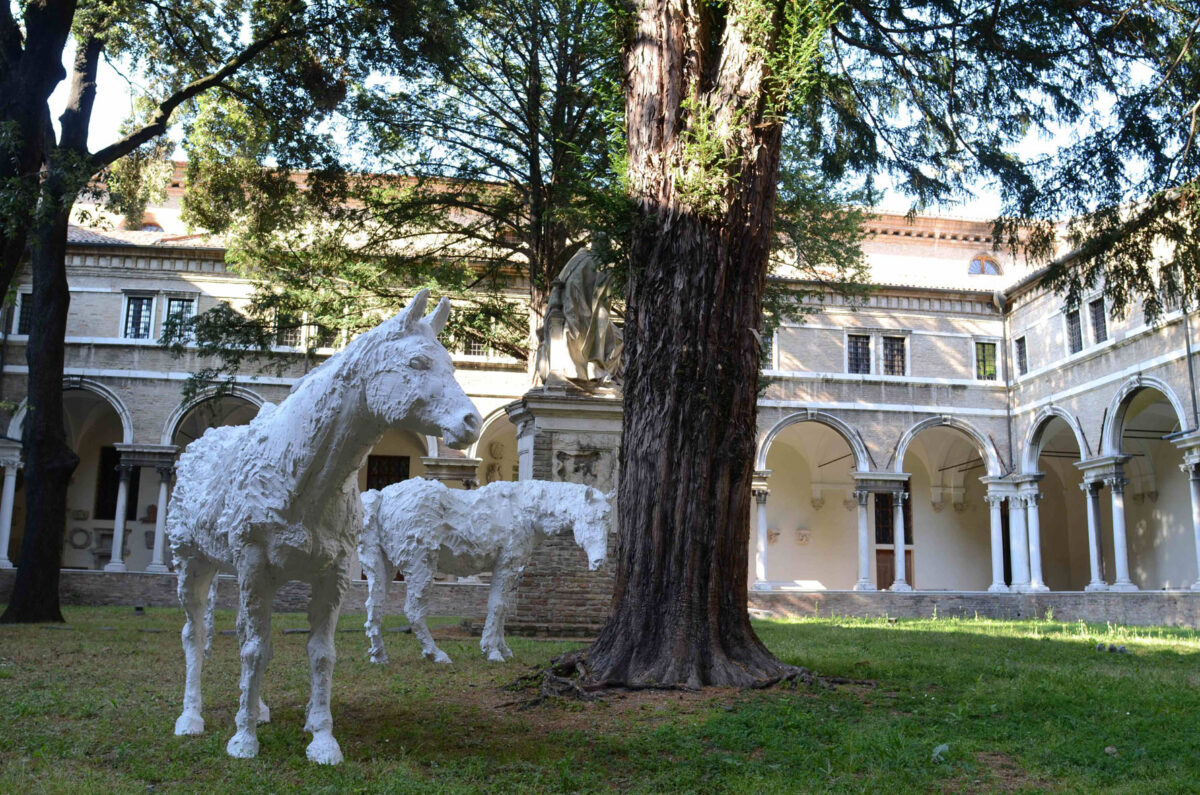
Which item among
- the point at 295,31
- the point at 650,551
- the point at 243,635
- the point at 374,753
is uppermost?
the point at 295,31

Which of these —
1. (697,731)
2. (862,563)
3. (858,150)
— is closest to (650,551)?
(697,731)

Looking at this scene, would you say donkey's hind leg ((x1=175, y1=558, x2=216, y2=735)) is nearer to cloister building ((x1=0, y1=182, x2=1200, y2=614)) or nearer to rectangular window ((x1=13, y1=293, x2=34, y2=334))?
cloister building ((x1=0, y1=182, x2=1200, y2=614))

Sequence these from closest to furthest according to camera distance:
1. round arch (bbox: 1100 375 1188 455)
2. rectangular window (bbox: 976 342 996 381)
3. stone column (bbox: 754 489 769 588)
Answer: round arch (bbox: 1100 375 1188 455)
stone column (bbox: 754 489 769 588)
rectangular window (bbox: 976 342 996 381)

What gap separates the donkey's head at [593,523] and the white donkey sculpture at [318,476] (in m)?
→ 4.60

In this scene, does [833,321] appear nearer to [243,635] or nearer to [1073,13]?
[1073,13]

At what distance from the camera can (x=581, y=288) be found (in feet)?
45.8

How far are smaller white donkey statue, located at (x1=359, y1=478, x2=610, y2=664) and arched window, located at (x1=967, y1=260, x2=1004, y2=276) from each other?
3553 centimetres

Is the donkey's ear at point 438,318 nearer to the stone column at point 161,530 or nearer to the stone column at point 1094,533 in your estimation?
the stone column at point 161,530

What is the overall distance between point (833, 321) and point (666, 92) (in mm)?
28033

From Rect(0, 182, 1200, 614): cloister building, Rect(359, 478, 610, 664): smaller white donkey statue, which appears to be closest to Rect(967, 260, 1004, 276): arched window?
Rect(0, 182, 1200, 614): cloister building

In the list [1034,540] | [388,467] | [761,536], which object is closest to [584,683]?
[761,536]

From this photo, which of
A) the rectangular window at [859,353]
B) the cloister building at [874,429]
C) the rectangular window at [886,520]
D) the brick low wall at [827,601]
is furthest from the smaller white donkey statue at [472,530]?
the rectangular window at [886,520]

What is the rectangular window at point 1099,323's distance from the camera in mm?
30533

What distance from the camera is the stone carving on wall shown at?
45.0ft
